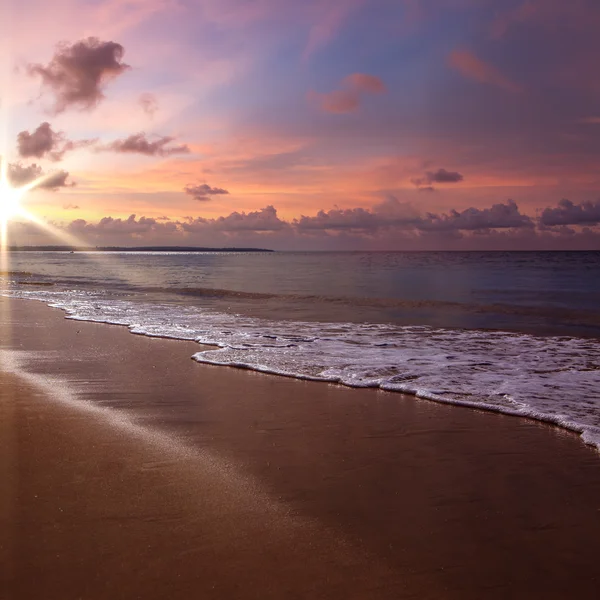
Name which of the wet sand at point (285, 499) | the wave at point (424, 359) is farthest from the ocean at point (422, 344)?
the wet sand at point (285, 499)

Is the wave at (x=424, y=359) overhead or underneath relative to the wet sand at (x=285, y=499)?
overhead

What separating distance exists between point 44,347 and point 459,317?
14.1 metres

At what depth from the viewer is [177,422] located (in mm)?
6363

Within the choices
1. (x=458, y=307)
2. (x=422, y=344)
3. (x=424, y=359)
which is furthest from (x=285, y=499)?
(x=458, y=307)

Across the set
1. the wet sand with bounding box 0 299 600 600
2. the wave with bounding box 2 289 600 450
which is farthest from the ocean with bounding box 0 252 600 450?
the wet sand with bounding box 0 299 600 600

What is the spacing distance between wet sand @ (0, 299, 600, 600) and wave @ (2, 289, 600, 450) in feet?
2.52

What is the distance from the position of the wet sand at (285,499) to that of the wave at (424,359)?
2.52 feet

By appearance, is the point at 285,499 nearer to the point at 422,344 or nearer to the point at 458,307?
the point at 422,344

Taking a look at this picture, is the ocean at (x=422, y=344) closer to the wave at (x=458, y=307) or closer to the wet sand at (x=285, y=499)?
the wave at (x=458, y=307)

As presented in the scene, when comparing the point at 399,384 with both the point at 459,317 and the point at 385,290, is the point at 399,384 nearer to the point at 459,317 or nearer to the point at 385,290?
the point at 459,317

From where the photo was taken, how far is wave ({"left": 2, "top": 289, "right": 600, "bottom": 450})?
764 centimetres

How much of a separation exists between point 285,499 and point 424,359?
270 inches

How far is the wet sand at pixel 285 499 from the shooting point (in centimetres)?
333

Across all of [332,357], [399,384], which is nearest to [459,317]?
[332,357]
